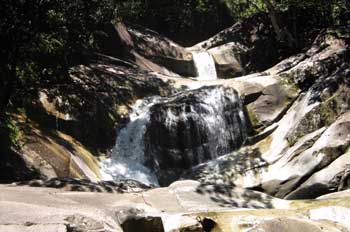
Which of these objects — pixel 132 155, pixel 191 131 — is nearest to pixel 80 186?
pixel 132 155

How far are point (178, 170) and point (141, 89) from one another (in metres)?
4.68

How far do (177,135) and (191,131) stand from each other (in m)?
0.52

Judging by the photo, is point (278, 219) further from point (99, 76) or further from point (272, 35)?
point (272, 35)

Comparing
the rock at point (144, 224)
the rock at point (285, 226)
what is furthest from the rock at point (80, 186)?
the rock at point (285, 226)

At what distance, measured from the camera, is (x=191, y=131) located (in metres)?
18.0

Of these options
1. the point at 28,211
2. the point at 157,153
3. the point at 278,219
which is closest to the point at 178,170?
the point at 157,153

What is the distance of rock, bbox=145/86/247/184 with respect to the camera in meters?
17.6

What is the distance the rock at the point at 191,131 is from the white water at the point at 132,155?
10.5 inches

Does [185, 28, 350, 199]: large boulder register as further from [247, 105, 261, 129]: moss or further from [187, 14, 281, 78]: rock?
[187, 14, 281, 78]: rock

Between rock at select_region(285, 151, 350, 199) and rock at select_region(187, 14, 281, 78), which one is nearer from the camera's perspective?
rock at select_region(285, 151, 350, 199)

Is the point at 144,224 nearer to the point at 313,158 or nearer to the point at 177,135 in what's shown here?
the point at 313,158

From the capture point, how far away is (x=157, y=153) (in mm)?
17703

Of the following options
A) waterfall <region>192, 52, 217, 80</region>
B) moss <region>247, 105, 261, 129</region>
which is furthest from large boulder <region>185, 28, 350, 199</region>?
waterfall <region>192, 52, 217, 80</region>

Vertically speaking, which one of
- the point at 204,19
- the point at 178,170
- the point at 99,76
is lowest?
the point at 178,170
